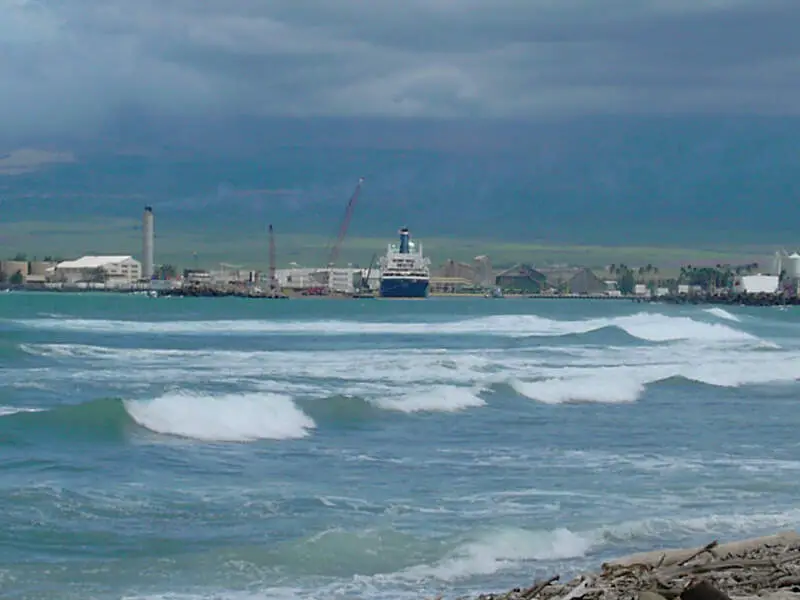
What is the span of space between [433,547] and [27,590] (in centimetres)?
396

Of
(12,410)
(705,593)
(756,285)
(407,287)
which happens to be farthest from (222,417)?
(756,285)

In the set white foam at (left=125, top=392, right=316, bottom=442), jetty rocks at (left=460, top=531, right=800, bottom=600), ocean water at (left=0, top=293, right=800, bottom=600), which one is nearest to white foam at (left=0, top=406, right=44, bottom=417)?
ocean water at (left=0, top=293, right=800, bottom=600)

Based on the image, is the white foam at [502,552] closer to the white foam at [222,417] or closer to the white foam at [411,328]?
the white foam at [222,417]

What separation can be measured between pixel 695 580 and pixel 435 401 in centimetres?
1903

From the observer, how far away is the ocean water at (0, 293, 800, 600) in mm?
13070

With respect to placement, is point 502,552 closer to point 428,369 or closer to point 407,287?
point 428,369

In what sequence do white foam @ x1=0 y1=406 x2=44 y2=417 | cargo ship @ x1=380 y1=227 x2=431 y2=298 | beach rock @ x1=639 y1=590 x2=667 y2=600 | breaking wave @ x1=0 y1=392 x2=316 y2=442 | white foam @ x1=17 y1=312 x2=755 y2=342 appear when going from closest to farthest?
beach rock @ x1=639 y1=590 x2=667 y2=600
breaking wave @ x1=0 y1=392 x2=316 y2=442
white foam @ x1=0 y1=406 x2=44 y2=417
white foam @ x1=17 y1=312 x2=755 y2=342
cargo ship @ x1=380 y1=227 x2=431 y2=298

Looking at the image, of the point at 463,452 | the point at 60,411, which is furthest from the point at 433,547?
the point at 60,411

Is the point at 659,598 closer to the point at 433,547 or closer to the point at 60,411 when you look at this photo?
the point at 433,547

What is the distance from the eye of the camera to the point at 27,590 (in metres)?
12.1

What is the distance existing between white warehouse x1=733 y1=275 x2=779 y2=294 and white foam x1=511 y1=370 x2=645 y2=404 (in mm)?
164020

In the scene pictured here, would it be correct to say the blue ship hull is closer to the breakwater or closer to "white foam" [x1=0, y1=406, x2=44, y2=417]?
the breakwater

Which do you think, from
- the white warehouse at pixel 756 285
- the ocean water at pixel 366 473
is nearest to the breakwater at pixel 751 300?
the white warehouse at pixel 756 285

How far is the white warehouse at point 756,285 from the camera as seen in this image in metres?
194
